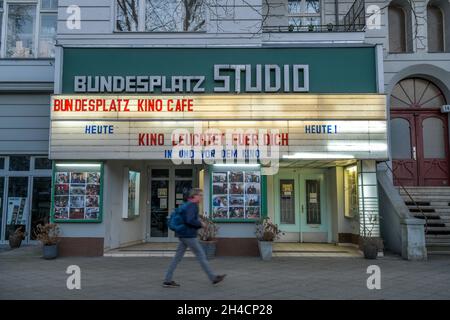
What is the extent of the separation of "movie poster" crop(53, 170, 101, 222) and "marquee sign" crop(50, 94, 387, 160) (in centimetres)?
58

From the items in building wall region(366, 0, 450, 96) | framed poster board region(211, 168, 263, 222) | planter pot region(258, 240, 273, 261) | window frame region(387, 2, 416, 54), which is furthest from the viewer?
window frame region(387, 2, 416, 54)

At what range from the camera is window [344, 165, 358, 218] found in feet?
43.3

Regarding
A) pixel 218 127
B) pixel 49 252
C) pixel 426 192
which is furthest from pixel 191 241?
pixel 426 192

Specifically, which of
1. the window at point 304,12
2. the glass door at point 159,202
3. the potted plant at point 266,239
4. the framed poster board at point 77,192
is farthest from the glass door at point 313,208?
the framed poster board at point 77,192

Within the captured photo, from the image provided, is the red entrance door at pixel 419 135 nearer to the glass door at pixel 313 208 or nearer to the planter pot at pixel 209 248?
the glass door at pixel 313 208

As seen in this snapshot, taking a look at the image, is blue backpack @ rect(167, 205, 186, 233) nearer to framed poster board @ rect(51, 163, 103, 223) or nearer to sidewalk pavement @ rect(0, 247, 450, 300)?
sidewalk pavement @ rect(0, 247, 450, 300)

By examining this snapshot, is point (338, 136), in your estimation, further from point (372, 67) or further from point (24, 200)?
point (24, 200)

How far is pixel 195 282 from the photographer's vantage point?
8727 millimetres

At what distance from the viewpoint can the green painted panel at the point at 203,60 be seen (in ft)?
41.2

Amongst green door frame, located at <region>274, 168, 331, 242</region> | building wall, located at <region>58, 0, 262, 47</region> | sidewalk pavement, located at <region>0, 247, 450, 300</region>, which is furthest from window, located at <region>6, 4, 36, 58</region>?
green door frame, located at <region>274, 168, 331, 242</region>

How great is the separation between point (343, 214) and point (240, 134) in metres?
4.62

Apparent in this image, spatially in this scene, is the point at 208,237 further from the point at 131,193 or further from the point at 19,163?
the point at 19,163

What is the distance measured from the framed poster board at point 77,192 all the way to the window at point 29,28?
4760 millimetres

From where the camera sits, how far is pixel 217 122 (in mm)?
12367
